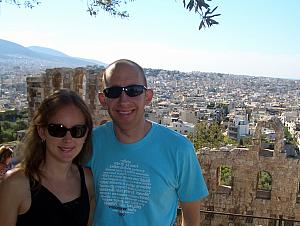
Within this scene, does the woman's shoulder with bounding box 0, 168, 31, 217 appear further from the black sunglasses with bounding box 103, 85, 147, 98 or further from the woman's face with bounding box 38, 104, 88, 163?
the black sunglasses with bounding box 103, 85, 147, 98

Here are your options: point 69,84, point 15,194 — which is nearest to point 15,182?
point 15,194

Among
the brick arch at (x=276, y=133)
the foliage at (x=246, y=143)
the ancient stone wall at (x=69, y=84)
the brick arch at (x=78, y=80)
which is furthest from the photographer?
the foliage at (x=246, y=143)

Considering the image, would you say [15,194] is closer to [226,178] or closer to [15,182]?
[15,182]

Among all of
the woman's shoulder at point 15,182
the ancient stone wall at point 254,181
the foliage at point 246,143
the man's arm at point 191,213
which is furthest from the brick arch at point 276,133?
the woman's shoulder at point 15,182

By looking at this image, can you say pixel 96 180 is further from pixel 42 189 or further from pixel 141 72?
pixel 141 72

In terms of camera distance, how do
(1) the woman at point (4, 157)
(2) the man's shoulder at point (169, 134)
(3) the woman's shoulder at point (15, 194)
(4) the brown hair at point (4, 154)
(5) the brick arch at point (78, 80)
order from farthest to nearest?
(5) the brick arch at point (78, 80) → (4) the brown hair at point (4, 154) → (1) the woman at point (4, 157) → (2) the man's shoulder at point (169, 134) → (3) the woman's shoulder at point (15, 194)

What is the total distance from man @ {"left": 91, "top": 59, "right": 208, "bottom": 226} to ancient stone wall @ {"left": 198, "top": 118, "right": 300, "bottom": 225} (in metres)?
11.2

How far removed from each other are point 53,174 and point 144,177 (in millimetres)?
636

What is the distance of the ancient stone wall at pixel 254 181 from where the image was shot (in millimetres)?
14177

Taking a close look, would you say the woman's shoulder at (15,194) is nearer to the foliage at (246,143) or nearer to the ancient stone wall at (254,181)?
the ancient stone wall at (254,181)

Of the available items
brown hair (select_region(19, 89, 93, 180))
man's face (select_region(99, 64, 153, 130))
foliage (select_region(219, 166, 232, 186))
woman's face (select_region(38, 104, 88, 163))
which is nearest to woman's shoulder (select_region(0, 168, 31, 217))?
brown hair (select_region(19, 89, 93, 180))

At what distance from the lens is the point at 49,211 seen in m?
2.83

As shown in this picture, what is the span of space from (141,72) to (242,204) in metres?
12.1

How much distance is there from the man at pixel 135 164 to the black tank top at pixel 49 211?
24 centimetres
